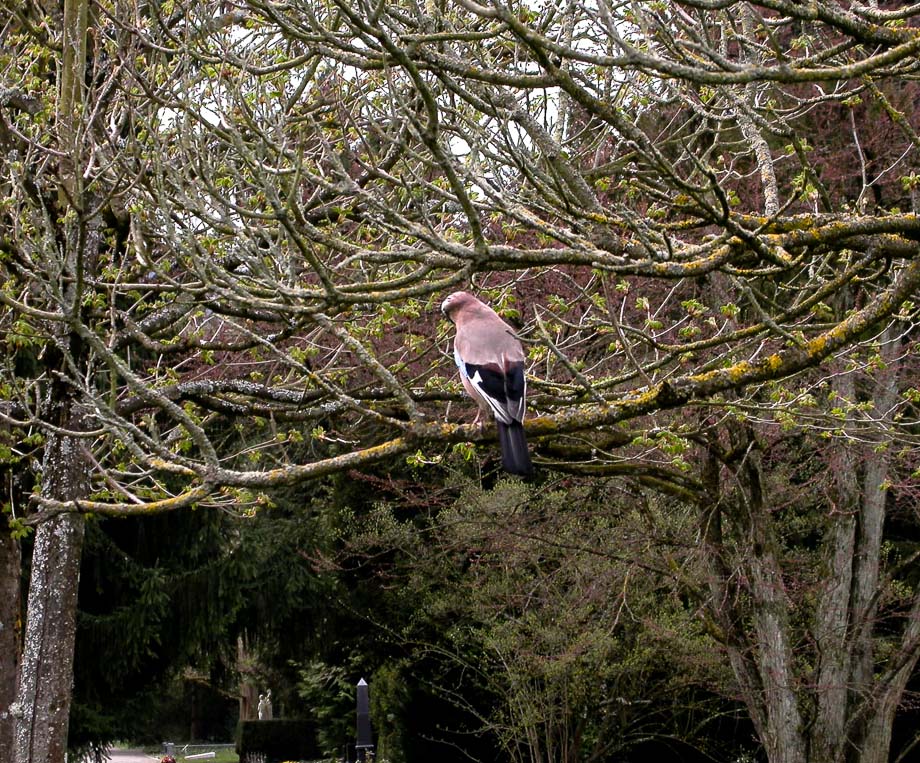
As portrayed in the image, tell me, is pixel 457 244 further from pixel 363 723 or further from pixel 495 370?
pixel 363 723

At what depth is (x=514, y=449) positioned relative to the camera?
4984 millimetres

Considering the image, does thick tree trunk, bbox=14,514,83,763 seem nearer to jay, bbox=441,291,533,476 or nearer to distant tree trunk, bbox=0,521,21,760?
distant tree trunk, bbox=0,521,21,760

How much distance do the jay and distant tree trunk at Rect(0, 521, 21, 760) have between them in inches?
176

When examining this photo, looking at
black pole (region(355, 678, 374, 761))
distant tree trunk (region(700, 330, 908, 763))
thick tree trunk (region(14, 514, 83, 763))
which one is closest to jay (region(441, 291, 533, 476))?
thick tree trunk (region(14, 514, 83, 763))

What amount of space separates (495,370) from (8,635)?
532 cm

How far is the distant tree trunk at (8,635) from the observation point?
29.6 ft

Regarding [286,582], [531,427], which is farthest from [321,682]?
[531,427]

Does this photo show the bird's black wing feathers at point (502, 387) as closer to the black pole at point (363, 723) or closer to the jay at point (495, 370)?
the jay at point (495, 370)

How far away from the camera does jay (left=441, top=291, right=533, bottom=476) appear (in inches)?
198

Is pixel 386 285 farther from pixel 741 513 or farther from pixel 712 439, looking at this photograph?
pixel 741 513

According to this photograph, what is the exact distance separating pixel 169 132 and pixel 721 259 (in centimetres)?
495

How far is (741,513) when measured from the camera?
10328 mm

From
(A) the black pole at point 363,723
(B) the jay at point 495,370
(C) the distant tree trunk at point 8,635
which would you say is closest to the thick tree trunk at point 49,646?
(C) the distant tree trunk at point 8,635

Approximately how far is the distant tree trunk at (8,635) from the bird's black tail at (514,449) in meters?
5.41
